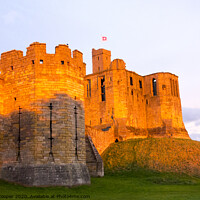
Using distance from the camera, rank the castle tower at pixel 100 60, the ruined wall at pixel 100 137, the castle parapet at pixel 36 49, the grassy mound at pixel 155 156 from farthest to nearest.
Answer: the castle tower at pixel 100 60 → the ruined wall at pixel 100 137 → the grassy mound at pixel 155 156 → the castle parapet at pixel 36 49

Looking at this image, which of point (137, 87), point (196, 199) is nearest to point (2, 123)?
point (196, 199)

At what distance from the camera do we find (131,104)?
151ft

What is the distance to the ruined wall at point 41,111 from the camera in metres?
19.6

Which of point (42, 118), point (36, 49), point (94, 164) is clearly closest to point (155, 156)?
point (94, 164)

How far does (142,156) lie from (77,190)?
18.4m

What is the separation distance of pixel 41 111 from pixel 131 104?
27334 mm

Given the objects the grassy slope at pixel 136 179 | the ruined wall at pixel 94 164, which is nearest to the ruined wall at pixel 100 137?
the grassy slope at pixel 136 179

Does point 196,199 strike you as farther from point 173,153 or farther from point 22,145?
point 173,153

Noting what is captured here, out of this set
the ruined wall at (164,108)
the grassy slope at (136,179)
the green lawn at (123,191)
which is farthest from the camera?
the ruined wall at (164,108)

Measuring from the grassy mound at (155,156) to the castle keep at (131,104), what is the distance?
3818 mm

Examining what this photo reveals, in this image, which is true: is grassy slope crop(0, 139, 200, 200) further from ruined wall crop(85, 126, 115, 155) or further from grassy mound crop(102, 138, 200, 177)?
ruined wall crop(85, 126, 115, 155)

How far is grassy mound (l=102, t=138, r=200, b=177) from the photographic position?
33.8m

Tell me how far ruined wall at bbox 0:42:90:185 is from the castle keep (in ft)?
67.5

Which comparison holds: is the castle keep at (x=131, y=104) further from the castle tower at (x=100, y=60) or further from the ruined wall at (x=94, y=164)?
the ruined wall at (x=94, y=164)
